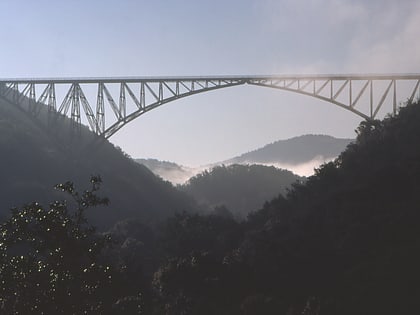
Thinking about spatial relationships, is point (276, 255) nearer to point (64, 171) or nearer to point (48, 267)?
point (48, 267)

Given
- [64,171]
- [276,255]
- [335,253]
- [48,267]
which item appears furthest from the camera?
[64,171]

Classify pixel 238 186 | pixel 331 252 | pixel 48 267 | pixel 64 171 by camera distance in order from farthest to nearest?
pixel 238 186 < pixel 64 171 < pixel 331 252 < pixel 48 267

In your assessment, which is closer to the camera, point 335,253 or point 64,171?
point 335,253

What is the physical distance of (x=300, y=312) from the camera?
1533 inches

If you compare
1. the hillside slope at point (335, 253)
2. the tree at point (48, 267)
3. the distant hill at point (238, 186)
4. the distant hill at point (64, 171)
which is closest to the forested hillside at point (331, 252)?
the hillside slope at point (335, 253)

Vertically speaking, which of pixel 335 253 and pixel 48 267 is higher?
pixel 48 267

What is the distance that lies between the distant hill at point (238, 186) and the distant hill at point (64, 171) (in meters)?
47.6

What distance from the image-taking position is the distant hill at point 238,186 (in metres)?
169

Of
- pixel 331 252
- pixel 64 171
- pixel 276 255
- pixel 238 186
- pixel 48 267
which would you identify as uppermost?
pixel 238 186

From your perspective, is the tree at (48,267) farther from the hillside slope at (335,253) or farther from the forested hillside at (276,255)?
the hillside slope at (335,253)

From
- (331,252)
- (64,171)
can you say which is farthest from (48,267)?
(64,171)

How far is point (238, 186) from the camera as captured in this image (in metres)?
179

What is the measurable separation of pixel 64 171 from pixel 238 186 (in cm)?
8807

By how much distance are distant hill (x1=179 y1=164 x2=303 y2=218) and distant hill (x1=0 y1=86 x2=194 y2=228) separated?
47646mm
